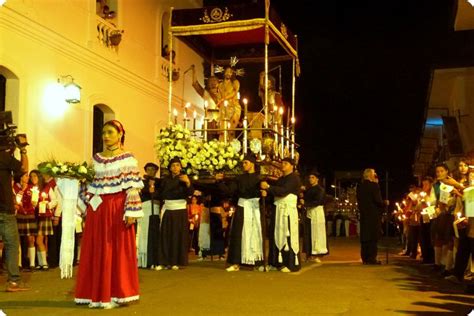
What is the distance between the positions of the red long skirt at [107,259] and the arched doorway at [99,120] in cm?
962

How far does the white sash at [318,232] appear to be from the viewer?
1548 cm

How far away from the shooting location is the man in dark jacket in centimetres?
1420

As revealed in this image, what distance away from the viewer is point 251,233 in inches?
494

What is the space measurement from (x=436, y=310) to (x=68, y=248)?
16.7ft

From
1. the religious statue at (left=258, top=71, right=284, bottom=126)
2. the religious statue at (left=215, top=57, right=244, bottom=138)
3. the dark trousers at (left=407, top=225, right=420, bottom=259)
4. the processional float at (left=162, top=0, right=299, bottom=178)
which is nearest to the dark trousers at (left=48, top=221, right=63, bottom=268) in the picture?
the processional float at (left=162, top=0, right=299, bottom=178)

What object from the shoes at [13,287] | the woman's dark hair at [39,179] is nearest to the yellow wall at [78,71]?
the woman's dark hair at [39,179]

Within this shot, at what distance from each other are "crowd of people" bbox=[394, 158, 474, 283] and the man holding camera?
20.0 feet

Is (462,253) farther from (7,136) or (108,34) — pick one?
(108,34)

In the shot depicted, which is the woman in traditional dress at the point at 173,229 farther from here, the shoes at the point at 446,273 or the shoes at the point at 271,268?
the shoes at the point at 446,273

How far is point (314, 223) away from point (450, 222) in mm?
4591

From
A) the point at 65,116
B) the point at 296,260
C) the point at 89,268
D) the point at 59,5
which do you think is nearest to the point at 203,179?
the point at 296,260

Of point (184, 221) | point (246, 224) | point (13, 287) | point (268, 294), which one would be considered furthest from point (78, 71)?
point (268, 294)

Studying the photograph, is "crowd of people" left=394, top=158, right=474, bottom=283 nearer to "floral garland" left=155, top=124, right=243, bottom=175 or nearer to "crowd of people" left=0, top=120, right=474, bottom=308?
"crowd of people" left=0, top=120, right=474, bottom=308

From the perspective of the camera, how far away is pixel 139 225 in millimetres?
13125
